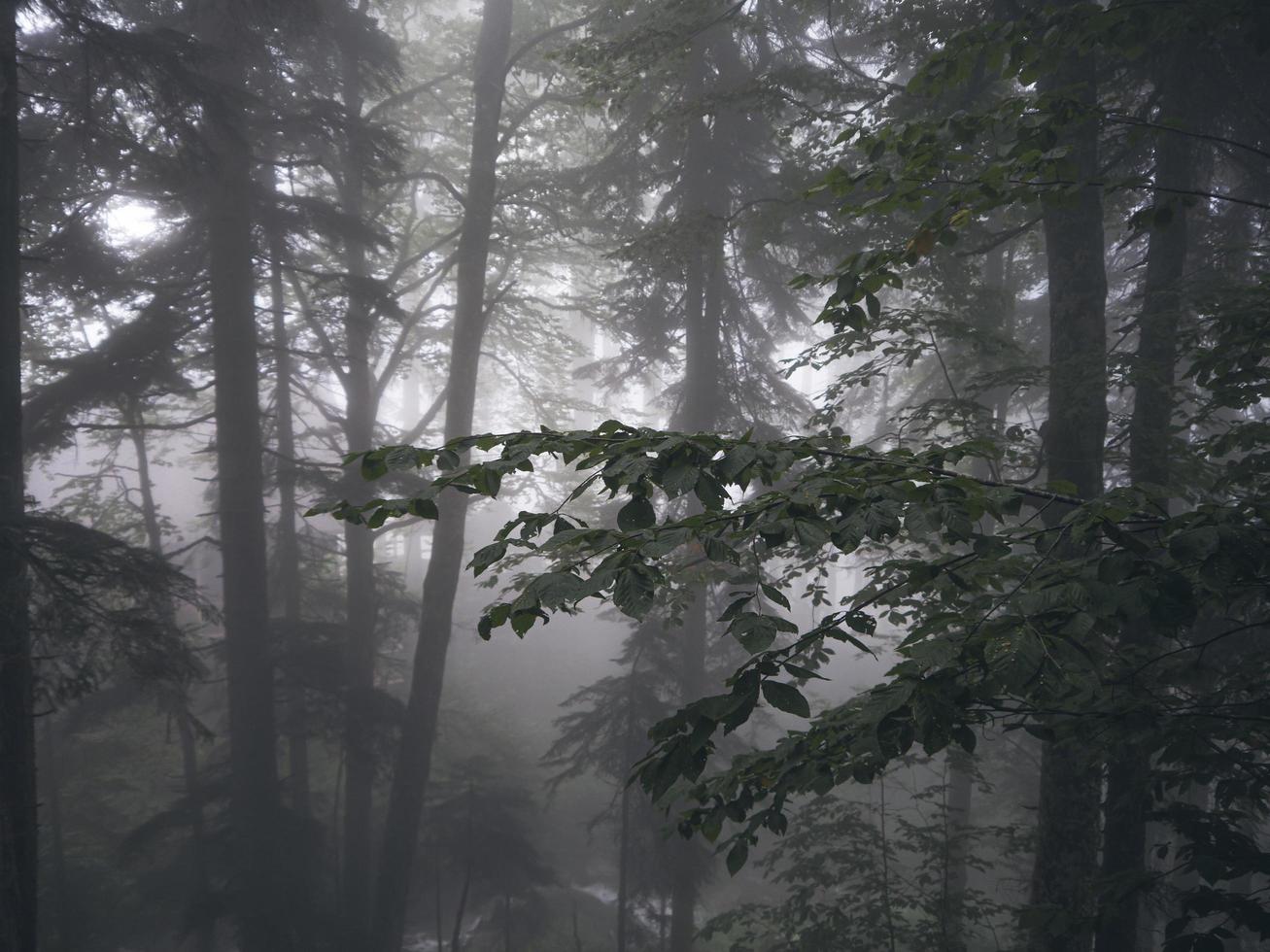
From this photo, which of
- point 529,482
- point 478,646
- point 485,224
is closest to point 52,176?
point 485,224

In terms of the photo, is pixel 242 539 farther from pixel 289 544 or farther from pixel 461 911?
pixel 461 911

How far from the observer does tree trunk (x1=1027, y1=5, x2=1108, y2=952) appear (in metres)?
5.85

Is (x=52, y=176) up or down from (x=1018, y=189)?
up

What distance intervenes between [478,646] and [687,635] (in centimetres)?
1557

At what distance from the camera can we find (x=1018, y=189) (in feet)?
8.59

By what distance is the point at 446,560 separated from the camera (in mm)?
11039

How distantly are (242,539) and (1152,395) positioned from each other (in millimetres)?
11418

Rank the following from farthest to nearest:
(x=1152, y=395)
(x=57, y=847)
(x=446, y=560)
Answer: (x=57, y=847) → (x=446, y=560) → (x=1152, y=395)

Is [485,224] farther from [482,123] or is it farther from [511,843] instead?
[511,843]

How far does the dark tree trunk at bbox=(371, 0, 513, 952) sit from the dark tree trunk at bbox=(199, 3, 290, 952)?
1.65 meters

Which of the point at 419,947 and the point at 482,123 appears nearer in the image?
the point at 482,123

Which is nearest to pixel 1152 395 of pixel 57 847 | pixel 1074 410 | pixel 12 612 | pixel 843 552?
pixel 1074 410

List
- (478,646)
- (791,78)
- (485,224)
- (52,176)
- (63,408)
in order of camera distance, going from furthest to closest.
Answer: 1. (478,646)
2. (485,224)
3. (52,176)
4. (63,408)
5. (791,78)

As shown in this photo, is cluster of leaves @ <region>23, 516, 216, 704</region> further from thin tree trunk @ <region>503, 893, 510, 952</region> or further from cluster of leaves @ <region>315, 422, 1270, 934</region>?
thin tree trunk @ <region>503, 893, 510, 952</region>
